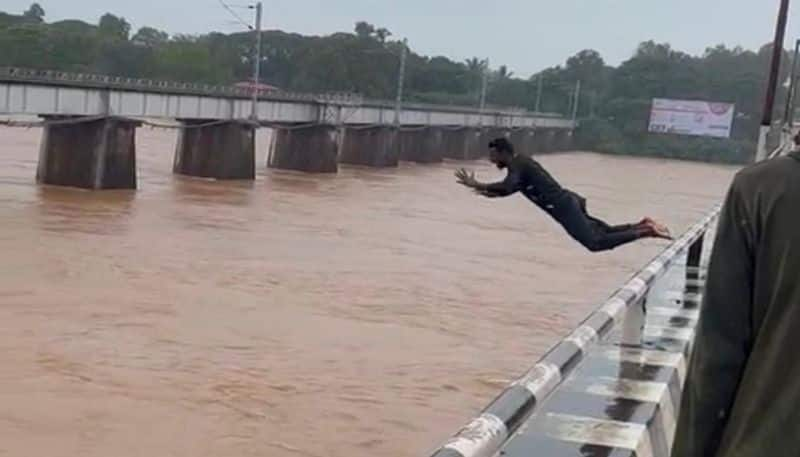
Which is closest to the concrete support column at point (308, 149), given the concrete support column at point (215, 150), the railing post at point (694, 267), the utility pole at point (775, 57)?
the concrete support column at point (215, 150)

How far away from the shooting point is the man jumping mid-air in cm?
981

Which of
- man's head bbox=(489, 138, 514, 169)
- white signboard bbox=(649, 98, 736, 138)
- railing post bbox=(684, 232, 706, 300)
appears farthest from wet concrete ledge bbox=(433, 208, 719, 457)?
white signboard bbox=(649, 98, 736, 138)

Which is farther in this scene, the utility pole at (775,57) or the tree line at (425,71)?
the tree line at (425,71)

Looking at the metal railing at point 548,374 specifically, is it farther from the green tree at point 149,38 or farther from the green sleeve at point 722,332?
the green tree at point 149,38

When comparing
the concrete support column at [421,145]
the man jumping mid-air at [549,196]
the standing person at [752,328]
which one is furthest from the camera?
the concrete support column at [421,145]

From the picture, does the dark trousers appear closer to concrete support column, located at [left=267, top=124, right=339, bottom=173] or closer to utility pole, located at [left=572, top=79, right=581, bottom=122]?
concrete support column, located at [left=267, top=124, right=339, bottom=173]

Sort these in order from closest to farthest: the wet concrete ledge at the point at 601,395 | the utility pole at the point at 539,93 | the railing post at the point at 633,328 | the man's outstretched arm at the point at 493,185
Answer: the wet concrete ledge at the point at 601,395
the railing post at the point at 633,328
the man's outstretched arm at the point at 493,185
the utility pole at the point at 539,93

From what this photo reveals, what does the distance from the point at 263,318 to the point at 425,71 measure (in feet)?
351

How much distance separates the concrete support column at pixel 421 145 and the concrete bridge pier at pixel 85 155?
38.0 m

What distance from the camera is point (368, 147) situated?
231ft

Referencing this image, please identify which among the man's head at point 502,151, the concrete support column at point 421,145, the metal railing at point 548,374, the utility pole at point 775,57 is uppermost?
the utility pole at point 775,57

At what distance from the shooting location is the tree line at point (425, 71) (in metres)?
86.6

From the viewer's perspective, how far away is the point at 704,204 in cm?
5672

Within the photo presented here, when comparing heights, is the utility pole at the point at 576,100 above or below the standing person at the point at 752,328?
below
